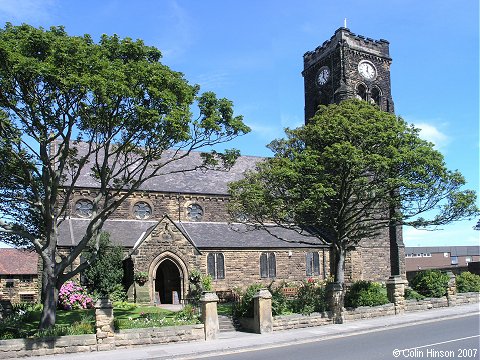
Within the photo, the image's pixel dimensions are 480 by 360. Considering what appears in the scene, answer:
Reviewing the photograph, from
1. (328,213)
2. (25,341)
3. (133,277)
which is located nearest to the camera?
(25,341)

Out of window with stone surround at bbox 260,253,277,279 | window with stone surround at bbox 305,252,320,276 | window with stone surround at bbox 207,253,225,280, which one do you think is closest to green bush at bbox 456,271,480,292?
window with stone surround at bbox 305,252,320,276

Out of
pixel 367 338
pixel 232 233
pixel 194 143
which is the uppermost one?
pixel 194 143

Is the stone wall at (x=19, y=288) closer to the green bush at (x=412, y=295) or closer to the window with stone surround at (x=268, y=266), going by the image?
the window with stone surround at (x=268, y=266)

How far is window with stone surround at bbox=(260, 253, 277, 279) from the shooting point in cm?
3475

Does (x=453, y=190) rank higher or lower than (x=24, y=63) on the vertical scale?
lower

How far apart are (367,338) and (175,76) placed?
11462 millimetres

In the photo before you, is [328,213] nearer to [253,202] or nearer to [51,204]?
[253,202]

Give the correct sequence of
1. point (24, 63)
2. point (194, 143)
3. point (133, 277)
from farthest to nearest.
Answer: point (133, 277) → point (194, 143) → point (24, 63)

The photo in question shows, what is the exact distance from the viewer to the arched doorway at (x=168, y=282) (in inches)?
1198

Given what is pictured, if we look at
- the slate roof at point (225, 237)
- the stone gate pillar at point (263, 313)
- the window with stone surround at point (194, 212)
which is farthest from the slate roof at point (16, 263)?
the stone gate pillar at point (263, 313)

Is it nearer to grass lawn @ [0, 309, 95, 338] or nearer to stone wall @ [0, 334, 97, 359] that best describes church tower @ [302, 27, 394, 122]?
grass lawn @ [0, 309, 95, 338]

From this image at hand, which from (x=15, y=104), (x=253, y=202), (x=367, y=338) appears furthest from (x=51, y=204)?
(x=367, y=338)

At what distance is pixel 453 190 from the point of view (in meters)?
23.0

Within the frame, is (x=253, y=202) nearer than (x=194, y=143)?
No
